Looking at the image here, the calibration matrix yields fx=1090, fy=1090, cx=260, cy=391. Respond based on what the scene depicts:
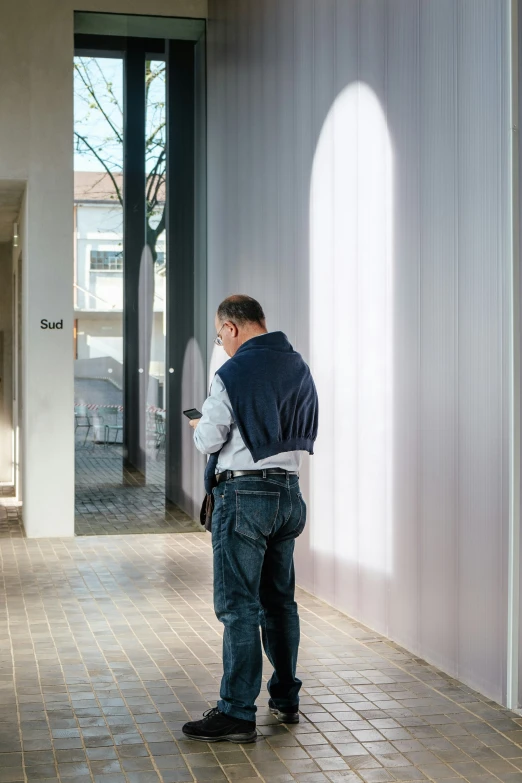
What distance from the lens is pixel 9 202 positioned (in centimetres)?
1095

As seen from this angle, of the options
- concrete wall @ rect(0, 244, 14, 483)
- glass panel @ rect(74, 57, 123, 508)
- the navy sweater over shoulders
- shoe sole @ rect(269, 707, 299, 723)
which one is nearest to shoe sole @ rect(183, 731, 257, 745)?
shoe sole @ rect(269, 707, 299, 723)

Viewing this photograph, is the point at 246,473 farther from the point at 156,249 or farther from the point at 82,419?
the point at 156,249

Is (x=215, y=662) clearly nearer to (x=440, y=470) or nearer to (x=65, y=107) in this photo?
(x=440, y=470)

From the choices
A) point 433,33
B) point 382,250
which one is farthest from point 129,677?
point 433,33

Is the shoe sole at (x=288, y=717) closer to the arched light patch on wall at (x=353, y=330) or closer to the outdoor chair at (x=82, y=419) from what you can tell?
the arched light patch on wall at (x=353, y=330)

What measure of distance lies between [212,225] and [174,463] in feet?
7.42

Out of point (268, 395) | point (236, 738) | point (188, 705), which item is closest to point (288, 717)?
point (236, 738)

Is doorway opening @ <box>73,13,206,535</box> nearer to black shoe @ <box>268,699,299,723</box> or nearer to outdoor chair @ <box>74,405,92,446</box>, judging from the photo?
outdoor chair @ <box>74,405,92,446</box>

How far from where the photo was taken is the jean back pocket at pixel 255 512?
4141 mm

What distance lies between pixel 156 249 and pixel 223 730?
259 inches

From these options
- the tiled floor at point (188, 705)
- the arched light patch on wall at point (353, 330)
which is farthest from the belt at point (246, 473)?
the arched light patch on wall at point (353, 330)

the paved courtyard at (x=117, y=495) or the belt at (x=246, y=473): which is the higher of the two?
the belt at (x=246, y=473)

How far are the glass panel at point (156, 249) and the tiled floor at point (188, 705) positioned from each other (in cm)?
319

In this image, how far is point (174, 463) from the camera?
33.9 ft
